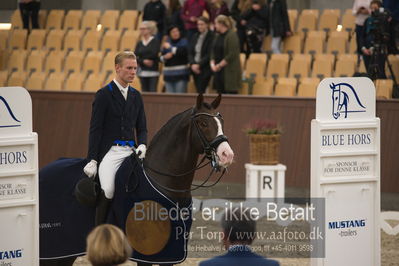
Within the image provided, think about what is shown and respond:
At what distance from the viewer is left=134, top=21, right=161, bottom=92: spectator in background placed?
48.4 feet

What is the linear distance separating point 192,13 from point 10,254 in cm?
981

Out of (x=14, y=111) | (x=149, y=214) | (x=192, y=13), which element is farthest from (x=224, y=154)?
(x=192, y=13)

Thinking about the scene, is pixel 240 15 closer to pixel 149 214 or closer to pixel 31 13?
pixel 31 13

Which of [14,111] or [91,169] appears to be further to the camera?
[91,169]

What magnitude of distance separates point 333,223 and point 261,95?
7.15 m

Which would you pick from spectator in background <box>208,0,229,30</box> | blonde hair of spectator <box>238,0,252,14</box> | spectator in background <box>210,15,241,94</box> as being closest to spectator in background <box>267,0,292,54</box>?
blonde hair of spectator <box>238,0,252,14</box>

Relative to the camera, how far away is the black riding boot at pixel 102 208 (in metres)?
7.31

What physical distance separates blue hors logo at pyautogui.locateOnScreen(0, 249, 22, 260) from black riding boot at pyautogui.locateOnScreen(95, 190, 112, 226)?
34.8 inches

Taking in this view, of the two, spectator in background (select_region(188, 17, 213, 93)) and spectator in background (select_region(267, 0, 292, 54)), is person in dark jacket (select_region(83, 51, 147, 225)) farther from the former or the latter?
spectator in background (select_region(267, 0, 292, 54))

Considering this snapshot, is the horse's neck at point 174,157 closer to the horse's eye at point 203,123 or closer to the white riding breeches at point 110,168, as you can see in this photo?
the horse's eye at point 203,123

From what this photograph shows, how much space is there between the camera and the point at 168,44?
1493 centimetres

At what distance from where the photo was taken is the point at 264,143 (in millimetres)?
12570

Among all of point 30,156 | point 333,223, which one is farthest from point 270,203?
point 30,156

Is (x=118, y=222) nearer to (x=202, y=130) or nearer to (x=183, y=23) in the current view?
(x=202, y=130)
